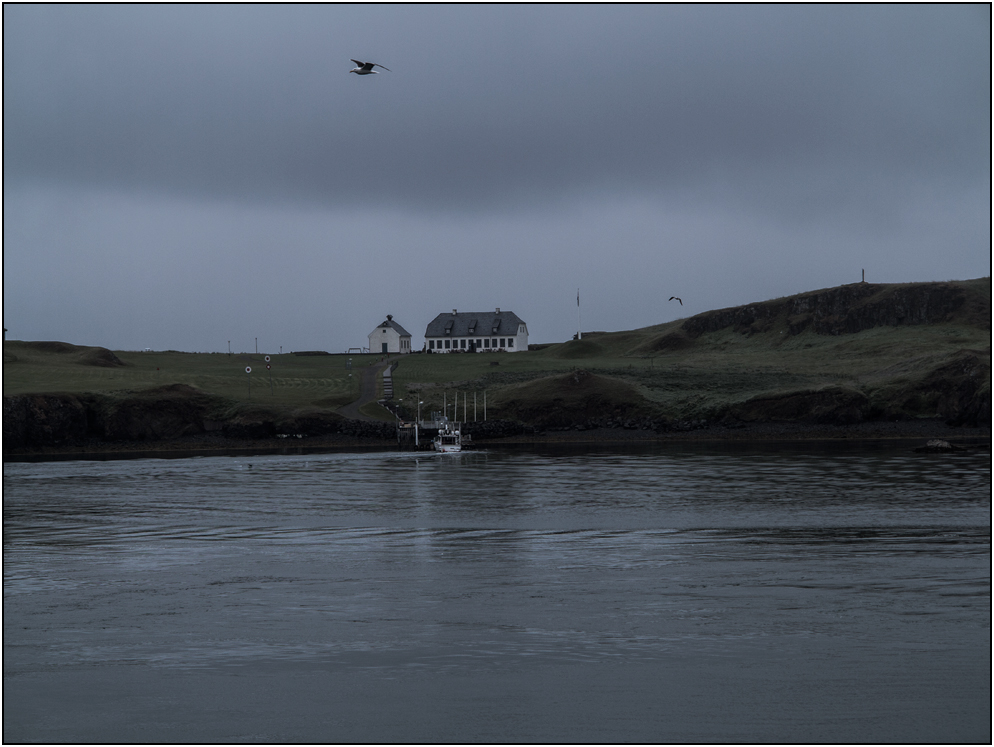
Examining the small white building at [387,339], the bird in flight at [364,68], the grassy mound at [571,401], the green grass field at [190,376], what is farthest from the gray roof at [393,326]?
the bird in flight at [364,68]

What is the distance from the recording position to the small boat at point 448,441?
77062 millimetres

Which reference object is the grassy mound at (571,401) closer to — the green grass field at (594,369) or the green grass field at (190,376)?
the green grass field at (594,369)

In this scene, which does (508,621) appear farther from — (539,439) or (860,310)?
(860,310)

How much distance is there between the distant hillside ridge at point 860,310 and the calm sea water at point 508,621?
96144 millimetres

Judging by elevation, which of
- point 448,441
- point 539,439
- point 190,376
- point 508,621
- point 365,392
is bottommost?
point 508,621

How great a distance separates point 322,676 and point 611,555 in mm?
12320

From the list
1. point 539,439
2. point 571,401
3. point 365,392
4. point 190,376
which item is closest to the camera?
point 539,439

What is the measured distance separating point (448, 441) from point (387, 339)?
244ft

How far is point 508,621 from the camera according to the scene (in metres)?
19.0

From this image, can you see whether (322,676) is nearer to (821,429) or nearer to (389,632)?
(389,632)

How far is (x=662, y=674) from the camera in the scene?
15594mm

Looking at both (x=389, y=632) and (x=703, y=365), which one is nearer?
(x=389, y=632)

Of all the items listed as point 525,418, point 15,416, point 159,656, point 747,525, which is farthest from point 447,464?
point 159,656

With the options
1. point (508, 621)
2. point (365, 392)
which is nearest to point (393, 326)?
point (365, 392)
